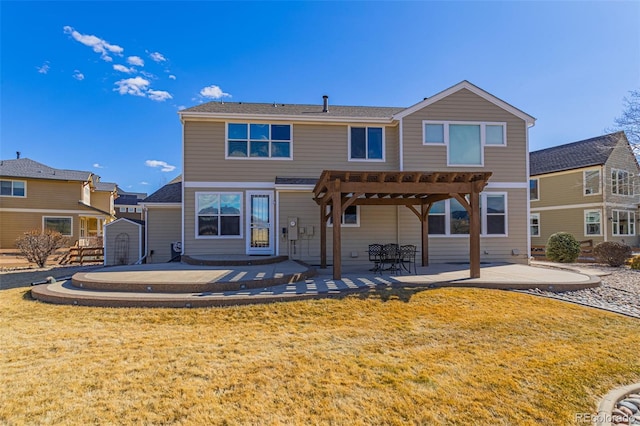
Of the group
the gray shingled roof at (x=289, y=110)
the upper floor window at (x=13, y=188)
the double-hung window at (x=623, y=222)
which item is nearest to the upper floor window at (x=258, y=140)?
the gray shingled roof at (x=289, y=110)

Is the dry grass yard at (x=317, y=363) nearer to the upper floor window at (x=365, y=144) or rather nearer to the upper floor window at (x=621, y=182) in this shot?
the upper floor window at (x=365, y=144)

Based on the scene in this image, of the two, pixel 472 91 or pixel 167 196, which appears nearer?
pixel 472 91

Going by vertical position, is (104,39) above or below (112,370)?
above

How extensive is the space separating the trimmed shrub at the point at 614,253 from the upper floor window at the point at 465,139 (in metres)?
7.02

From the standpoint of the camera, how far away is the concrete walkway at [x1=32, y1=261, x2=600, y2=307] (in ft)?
21.0

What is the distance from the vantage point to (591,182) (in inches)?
819

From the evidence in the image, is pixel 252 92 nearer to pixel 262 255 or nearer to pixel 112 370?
pixel 262 255

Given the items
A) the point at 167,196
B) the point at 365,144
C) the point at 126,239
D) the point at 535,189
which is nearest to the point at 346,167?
the point at 365,144

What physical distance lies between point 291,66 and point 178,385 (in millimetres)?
14732

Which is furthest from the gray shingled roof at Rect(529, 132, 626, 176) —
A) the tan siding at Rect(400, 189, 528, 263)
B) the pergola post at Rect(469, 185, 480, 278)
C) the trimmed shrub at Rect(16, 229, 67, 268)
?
the trimmed shrub at Rect(16, 229, 67, 268)

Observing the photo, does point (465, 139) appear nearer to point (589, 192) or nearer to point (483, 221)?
point (483, 221)

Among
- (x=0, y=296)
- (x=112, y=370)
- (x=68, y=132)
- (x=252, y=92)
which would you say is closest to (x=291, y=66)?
(x=252, y=92)

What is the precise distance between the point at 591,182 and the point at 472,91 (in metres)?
15.0

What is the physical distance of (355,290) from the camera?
6.99 m
